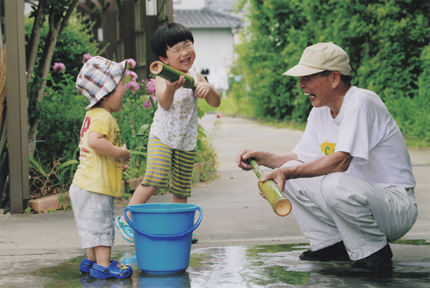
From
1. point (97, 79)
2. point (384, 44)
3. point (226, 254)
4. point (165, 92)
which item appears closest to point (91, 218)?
point (97, 79)

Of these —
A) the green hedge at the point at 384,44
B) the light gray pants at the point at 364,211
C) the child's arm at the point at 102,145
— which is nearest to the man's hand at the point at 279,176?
the light gray pants at the point at 364,211

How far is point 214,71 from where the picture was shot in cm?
3428

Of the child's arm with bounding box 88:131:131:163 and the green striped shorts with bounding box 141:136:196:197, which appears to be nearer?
the child's arm with bounding box 88:131:131:163

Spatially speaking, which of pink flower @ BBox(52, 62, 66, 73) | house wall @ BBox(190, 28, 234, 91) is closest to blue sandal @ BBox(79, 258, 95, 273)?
pink flower @ BBox(52, 62, 66, 73)

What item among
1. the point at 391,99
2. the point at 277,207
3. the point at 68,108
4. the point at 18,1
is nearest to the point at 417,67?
the point at 391,99

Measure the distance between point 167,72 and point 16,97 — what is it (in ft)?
6.27

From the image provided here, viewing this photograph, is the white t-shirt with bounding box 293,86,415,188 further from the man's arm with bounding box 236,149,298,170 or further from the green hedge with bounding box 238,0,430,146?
the green hedge with bounding box 238,0,430,146

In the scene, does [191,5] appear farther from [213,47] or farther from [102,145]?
[102,145]

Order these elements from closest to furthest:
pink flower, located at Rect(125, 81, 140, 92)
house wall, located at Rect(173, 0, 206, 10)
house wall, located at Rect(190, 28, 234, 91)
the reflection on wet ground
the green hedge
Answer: the reflection on wet ground → pink flower, located at Rect(125, 81, 140, 92) → the green hedge → house wall, located at Rect(190, 28, 234, 91) → house wall, located at Rect(173, 0, 206, 10)

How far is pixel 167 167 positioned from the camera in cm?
367

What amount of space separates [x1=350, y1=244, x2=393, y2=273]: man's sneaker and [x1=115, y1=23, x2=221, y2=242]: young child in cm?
140

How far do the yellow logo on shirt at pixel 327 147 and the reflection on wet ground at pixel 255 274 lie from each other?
673mm

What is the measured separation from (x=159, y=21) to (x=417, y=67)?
5819mm

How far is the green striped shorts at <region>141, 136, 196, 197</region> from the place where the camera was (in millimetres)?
3620
